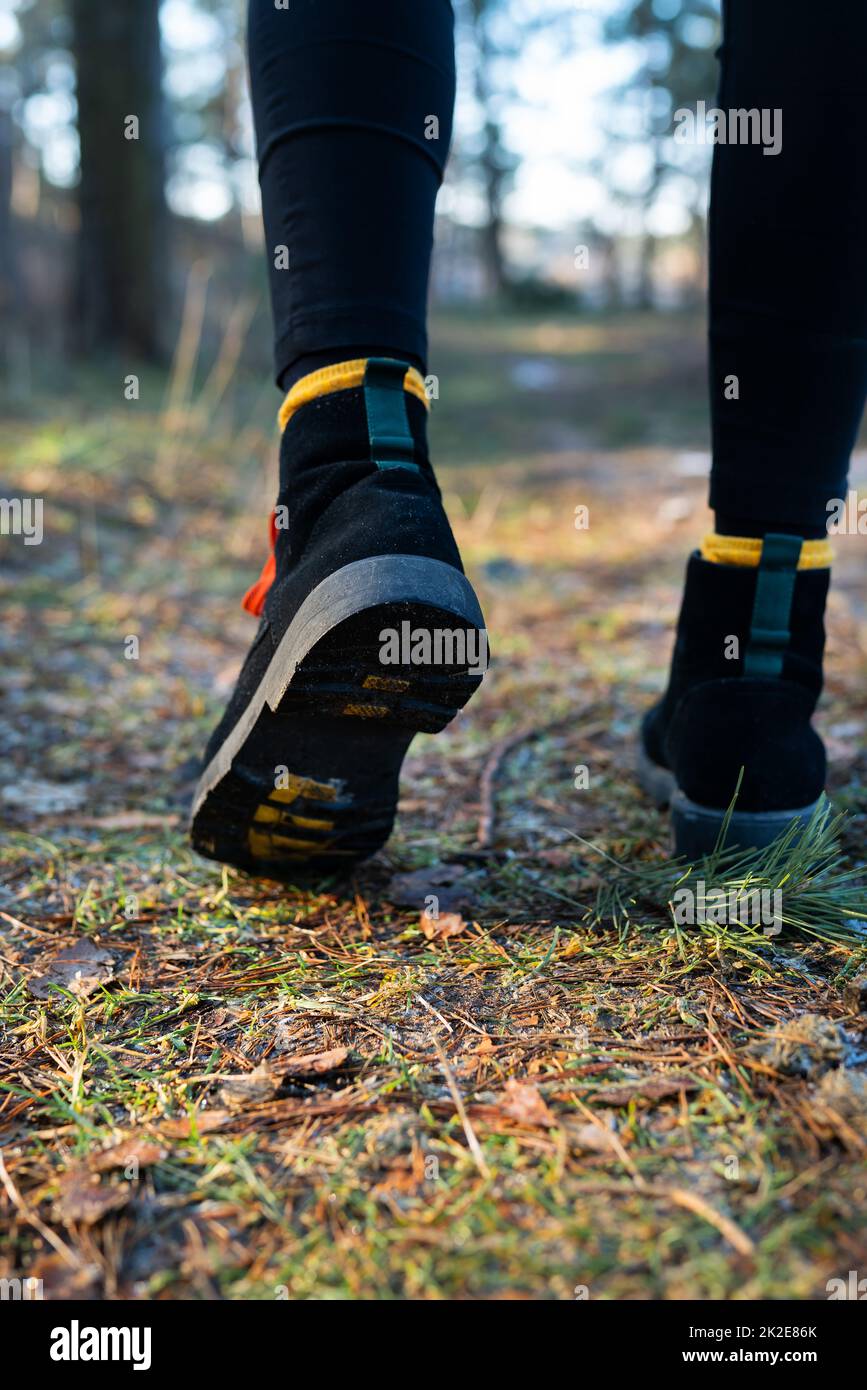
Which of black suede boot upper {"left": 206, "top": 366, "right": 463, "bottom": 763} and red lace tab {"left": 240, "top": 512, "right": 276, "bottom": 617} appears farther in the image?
red lace tab {"left": 240, "top": 512, "right": 276, "bottom": 617}

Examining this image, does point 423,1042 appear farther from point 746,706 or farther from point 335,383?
point 335,383

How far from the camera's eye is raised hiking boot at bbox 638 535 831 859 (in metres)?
1.08

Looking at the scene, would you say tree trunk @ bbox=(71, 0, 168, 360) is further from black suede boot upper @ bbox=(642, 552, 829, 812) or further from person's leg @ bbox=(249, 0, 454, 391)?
black suede boot upper @ bbox=(642, 552, 829, 812)

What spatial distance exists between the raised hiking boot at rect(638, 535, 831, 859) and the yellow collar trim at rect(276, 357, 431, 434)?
0.37 meters

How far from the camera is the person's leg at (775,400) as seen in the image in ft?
3.23

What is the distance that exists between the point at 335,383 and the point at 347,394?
16 millimetres

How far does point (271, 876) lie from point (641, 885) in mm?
437

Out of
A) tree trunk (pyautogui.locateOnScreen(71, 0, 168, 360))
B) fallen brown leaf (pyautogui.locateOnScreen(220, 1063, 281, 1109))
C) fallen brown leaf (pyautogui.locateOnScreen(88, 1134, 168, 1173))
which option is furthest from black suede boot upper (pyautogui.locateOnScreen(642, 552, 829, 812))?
tree trunk (pyautogui.locateOnScreen(71, 0, 168, 360))

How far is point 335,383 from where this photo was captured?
99 centimetres

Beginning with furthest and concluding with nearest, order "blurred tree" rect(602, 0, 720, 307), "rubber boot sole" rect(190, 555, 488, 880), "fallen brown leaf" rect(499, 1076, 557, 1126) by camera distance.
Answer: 1. "blurred tree" rect(602, 0, 720, 307)
2. "rubber boot sole" rect(190, 555, 488, 880)
3. "fallen brown leaf" rect(499, 1076, 557, 1126)

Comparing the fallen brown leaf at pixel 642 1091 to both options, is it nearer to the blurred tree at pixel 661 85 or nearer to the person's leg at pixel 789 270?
the person's leg at pixel 789 270

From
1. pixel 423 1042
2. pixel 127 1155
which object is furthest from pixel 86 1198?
pixel 423 1042

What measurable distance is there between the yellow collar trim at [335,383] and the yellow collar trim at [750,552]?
35cm
